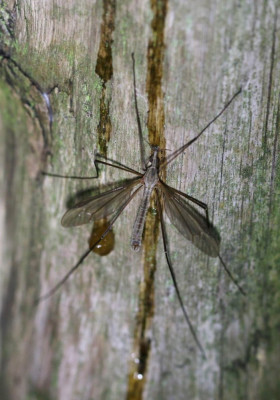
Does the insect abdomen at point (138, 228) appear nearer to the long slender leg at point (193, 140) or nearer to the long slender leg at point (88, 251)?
the long slender leg at point (88, 251)

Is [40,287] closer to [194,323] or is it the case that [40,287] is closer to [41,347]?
[41,347]

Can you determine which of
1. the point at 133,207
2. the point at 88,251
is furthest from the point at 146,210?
the point at 88,251

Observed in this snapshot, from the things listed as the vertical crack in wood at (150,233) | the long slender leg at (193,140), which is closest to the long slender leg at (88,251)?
the vertical crack in wood at (150,233)

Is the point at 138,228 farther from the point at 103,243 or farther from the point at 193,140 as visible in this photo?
the point at 193,140

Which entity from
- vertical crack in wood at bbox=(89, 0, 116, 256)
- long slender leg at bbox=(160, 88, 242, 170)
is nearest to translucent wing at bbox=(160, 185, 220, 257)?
long slender leg at bbox=(160, 88, 242, 170)

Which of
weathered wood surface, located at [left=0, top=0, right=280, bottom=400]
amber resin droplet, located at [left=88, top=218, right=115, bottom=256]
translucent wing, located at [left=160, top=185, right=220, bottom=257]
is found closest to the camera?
weathered wood surface, located at [left=0, top=0, right=280, bottom=400]

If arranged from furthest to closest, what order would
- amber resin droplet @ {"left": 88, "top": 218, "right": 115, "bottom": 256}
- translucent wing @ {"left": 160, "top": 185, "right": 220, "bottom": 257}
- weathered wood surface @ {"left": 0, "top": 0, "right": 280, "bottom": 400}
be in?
amber resin droplet @ {"left": 88, "top": 218, "right": 115, "bottom": 256}, translucent wing @ {"left": 160, "top": 185, "right": 220, "bottom": 257}, weathered wood surface @ {"left": 0, "top": 0, "right": 280, "bottom": 400}

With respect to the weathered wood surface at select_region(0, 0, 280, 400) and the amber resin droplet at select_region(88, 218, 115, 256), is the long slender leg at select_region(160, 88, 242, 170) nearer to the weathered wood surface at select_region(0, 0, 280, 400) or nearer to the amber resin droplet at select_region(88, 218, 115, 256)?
the weathered wood surface at select_region(0, 0, 280, 400)
